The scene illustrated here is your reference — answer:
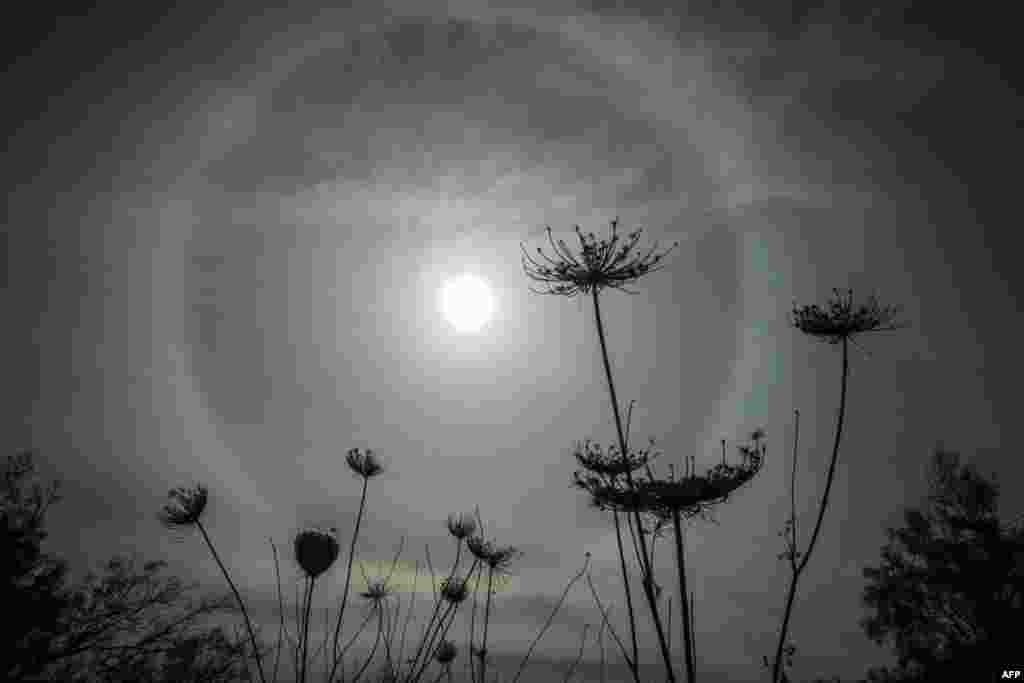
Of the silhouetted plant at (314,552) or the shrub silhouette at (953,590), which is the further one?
the shrub silhouette at (953,590)

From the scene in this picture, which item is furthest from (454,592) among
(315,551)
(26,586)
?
(26,586)

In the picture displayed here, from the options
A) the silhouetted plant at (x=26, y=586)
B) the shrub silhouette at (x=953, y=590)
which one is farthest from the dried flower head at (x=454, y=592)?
the shrub silhouette at (x=953, y=590)

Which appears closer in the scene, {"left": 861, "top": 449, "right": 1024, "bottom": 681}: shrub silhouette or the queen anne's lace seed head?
the queen anne's lace seed head

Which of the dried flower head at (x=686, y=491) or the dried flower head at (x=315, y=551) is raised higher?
the dried flower head at (x=686, y=491)

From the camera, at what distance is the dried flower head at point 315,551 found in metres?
4.26

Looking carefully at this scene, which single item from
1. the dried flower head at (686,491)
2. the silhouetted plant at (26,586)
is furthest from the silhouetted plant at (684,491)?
the silhouetted plant at (26,586)

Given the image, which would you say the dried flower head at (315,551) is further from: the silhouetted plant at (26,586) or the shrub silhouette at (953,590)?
the shrub silhouette at (953,590)

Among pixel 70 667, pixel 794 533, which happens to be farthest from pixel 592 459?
pixel 70 667

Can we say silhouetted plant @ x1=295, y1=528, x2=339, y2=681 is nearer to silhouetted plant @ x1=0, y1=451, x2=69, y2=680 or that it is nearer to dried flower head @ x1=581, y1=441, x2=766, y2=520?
dried flower head @ x1=581, y1=441, x2=766, y2=520

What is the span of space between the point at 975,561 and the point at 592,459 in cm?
2842

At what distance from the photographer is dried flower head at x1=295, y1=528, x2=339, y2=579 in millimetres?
4262

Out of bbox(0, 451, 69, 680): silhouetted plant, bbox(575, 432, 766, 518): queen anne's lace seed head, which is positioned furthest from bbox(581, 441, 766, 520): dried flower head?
bbox(0, 451, 69, 680): silhouetted plant

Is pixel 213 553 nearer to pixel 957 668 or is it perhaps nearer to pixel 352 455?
pixel 352 455

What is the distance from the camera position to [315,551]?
4.30m
